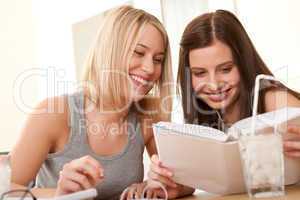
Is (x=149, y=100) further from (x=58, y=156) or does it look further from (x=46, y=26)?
(x=46, y=26)

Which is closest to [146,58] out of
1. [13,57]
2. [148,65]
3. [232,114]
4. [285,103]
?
[148,65]

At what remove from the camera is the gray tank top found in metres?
1.25

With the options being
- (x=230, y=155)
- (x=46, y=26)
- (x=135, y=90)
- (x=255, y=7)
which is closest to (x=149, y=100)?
(x=135, y=90)

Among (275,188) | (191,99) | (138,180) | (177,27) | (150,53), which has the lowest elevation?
(138,180)

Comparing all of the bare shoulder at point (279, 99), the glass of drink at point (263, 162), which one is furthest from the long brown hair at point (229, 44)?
the glass of drink at point (263, 162)

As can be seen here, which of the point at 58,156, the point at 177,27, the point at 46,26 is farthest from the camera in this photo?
the point at 46,26

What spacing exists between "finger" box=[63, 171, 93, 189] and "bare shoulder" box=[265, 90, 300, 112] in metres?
0.54

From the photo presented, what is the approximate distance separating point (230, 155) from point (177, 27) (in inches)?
62.7

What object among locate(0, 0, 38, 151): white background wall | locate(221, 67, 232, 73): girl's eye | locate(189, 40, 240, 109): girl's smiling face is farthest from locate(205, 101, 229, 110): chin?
locate(0, 0, 38, 151): white background wall

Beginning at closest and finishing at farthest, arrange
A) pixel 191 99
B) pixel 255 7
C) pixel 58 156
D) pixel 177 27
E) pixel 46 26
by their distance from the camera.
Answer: pixel 58 156, pixel 191 99, pixel 255 7, pixel 177 27, pixel 46 26

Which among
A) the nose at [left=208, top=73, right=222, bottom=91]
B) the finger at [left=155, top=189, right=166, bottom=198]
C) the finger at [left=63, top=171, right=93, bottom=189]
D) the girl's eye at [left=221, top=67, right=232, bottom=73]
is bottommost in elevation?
the finger at [left=155, top=189, right=166, bottom=198]

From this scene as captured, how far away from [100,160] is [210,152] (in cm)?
48

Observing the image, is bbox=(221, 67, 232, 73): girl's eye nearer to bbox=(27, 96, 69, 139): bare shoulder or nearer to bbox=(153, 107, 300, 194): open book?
bbox=(153, 107, 300, 194): open book

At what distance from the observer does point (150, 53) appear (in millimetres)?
1313
